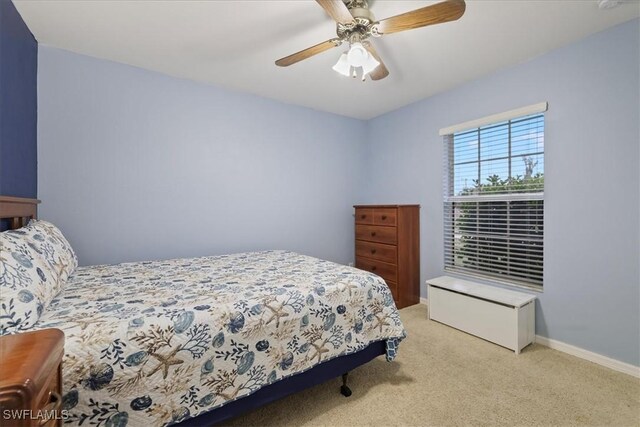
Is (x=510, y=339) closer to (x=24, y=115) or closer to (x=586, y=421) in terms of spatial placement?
(x=586, y=421)

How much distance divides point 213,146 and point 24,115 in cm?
136

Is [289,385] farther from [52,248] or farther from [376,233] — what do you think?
[376,233]

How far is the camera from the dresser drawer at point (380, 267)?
3.15 m

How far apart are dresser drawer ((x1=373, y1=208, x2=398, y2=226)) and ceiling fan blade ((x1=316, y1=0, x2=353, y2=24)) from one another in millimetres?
1991

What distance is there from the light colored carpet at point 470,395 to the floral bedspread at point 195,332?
0.90 ft

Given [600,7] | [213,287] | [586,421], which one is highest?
[600,7]

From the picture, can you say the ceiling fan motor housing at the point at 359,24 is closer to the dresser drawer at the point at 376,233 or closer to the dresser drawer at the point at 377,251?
the dresser drawer at the point at 376,233

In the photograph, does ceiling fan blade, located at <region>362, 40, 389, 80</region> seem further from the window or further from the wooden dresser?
the wooden dresser

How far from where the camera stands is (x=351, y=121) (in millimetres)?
3941

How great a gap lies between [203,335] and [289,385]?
577mm

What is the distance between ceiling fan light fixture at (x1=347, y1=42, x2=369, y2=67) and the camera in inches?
67.6

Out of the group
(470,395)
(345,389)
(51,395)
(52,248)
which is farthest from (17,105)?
(470,395)

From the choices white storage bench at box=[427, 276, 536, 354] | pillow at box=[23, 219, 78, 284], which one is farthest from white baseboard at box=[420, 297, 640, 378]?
pillow at box=[23, 219, 78, 284]

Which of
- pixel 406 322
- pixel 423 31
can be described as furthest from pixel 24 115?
pixel 406 322
